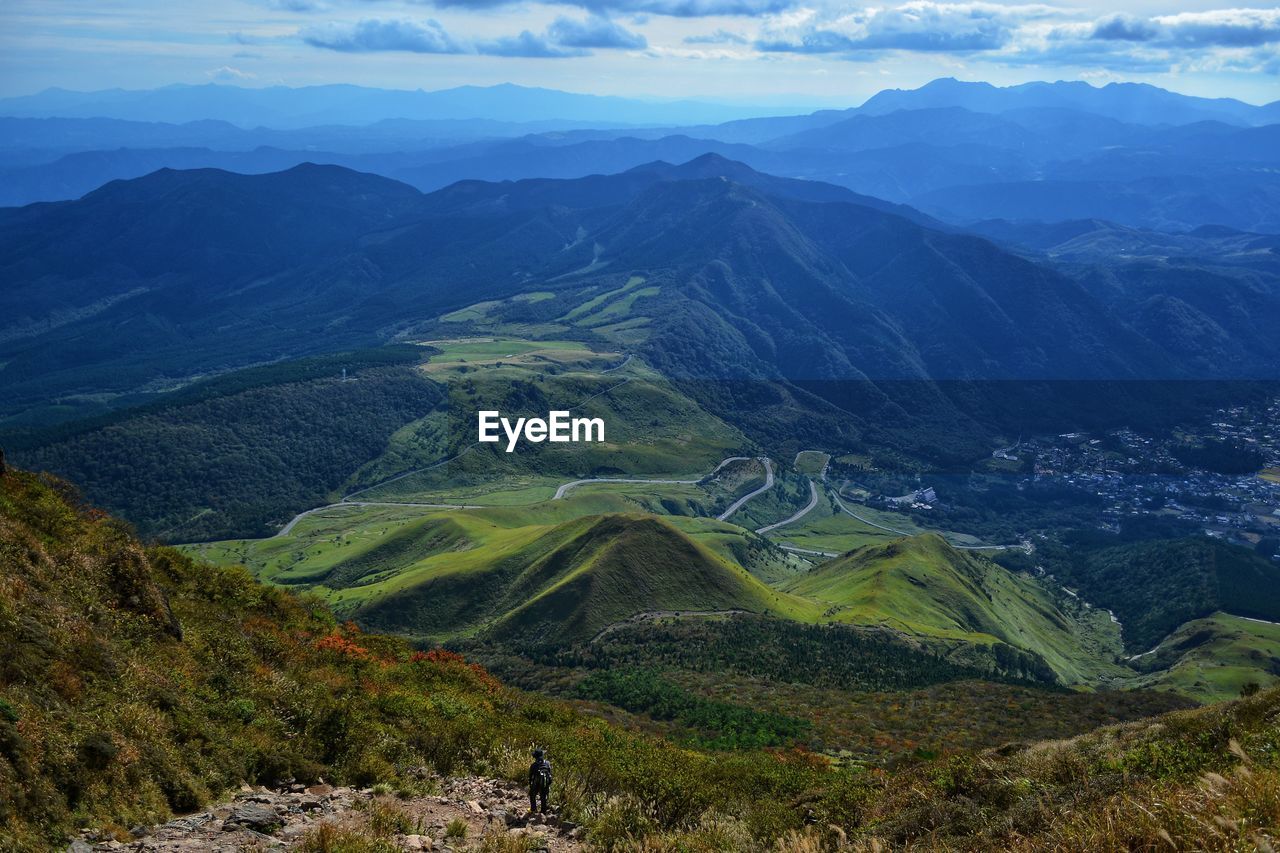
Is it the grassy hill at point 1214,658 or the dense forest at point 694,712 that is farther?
the grassy hill at point 1214,658

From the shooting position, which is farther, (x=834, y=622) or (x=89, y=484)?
(x=89, y=484)

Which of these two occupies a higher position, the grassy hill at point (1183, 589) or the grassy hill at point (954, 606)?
the grassy hill at point (954, 606)

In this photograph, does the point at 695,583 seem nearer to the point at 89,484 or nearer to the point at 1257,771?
the point at 1257,771

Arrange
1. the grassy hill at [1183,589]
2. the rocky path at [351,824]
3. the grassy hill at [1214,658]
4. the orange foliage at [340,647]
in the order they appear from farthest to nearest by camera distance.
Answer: the grassy hill at [1183,589] → the grassy hill at [1214,658] → the orange foliage at [340,647] → the rocky path at [351,824]

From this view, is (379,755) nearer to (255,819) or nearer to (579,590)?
(255,819)

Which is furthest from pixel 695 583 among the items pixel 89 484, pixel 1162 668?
pixel 89 484

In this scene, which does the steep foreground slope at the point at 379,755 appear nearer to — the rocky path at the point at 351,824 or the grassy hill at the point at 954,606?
the rocky path at the point at 351,824

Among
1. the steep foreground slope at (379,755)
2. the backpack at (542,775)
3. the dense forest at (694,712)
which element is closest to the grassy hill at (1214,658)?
the dense forest at (694,712)
